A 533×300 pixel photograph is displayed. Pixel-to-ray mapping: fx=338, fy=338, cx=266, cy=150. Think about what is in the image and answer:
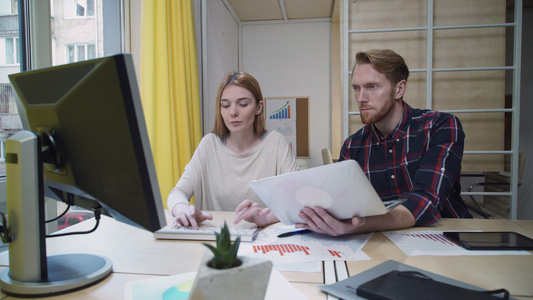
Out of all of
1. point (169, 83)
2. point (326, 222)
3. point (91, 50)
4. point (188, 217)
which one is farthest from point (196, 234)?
point (91, 50)

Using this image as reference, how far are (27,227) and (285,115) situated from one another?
3.56 meters

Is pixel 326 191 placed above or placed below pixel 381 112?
below

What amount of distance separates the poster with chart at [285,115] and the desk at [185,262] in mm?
3062

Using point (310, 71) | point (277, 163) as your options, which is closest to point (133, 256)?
point (277, 163)

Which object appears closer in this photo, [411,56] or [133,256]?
[133,256]

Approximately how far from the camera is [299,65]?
→ 13.3 feet

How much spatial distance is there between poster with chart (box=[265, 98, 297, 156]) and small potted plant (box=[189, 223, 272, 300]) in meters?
3.67

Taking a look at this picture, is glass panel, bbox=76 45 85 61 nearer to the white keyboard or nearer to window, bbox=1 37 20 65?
window, bbox=1 37 20 65

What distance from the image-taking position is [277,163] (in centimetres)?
170

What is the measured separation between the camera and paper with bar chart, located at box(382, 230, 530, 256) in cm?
87

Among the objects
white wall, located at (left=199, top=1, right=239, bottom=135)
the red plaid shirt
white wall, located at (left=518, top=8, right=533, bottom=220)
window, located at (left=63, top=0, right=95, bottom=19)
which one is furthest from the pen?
white wall, located at (left=518, top=8, right=533, bottom=220)

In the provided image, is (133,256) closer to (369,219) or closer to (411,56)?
(369,219)

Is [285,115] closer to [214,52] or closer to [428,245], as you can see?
[214,52]

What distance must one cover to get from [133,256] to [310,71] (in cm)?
351
